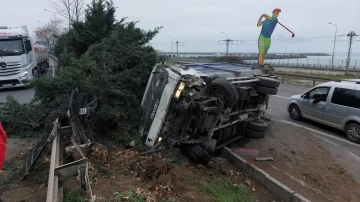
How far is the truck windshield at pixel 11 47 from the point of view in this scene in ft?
48.9

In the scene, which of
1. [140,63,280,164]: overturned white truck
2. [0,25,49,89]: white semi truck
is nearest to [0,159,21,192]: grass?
[140,63,280,164]: overturned white truck

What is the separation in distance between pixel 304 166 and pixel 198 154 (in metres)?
2.75

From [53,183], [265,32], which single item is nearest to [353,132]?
[53,183]

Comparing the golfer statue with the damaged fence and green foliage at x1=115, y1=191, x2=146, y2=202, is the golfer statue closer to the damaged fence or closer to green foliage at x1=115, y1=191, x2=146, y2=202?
the damaged fence

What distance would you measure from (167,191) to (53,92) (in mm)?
4553

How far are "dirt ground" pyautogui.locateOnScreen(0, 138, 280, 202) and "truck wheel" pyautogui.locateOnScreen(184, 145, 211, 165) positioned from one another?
14 centimetres

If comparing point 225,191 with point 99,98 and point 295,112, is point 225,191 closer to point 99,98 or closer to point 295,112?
point 99,98

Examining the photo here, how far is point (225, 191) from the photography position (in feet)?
18.7

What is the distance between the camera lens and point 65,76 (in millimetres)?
7586

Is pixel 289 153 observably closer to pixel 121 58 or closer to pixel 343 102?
pixel 343 102

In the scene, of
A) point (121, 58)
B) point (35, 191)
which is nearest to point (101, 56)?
point (121, 58)

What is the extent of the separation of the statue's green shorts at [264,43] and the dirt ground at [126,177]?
10.9 metres

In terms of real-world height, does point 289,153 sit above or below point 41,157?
below

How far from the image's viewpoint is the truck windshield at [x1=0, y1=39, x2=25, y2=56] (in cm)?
1491
